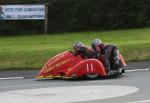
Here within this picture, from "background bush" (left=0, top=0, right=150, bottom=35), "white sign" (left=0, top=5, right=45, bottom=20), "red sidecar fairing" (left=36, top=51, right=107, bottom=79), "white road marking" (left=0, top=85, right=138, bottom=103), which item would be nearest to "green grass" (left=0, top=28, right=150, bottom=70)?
"red sidecar fairing" (left=36, top=51, right=107, bottom=79)

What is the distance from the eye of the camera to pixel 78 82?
19797 mm

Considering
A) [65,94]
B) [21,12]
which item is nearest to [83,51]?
[65,94]

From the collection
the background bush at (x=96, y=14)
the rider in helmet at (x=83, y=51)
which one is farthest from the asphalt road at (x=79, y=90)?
the background bush at (x=96, y=14)

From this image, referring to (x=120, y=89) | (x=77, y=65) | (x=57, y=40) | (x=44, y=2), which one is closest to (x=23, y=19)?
(x=44, y=2)

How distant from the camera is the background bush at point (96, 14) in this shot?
40.9m

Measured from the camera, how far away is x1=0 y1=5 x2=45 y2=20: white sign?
3912cm

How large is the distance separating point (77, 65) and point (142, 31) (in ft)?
58.0

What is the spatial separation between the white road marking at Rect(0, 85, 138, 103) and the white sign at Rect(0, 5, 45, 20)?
70.9 ft

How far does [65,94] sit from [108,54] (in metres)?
4.93

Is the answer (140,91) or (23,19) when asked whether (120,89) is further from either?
(23,19)

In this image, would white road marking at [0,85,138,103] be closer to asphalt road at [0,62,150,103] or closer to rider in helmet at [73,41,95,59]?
asphalt road at [0,62,150,103]

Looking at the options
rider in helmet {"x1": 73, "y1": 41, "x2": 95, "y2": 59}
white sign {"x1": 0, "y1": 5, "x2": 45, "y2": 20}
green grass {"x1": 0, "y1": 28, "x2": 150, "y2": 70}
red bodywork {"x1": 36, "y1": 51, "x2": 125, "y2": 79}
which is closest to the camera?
red bodywork {"x1": 36, "y1": 51, "x2": 125, "y2": 79}

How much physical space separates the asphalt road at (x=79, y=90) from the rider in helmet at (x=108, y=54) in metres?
0.51

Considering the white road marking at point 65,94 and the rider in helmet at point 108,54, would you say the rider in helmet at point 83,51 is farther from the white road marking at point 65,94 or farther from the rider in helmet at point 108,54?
the white road marking at point 65,94
